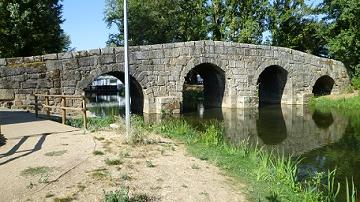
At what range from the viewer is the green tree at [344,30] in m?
22.2

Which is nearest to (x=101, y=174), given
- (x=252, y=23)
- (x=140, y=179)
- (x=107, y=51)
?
(x=140, y=179)

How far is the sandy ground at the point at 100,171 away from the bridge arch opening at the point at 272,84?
1442cm

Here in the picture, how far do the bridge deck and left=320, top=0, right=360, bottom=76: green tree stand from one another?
1772 centimetres

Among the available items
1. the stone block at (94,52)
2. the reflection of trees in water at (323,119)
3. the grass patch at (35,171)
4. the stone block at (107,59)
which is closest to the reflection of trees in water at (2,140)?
the grass patch at (35,171)

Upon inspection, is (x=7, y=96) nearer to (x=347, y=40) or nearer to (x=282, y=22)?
(x=347, y=40)

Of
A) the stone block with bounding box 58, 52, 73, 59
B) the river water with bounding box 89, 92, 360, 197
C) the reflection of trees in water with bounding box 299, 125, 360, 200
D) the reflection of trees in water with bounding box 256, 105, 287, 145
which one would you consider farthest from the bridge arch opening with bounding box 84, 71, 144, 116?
the reflection of trees in water with bounding box 299, 125, 360, 200

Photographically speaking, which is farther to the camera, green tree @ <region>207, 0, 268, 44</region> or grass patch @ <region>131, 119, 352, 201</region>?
green tree @ <region>207, 0, 268, 44</region>

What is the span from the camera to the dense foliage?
76.6 feet

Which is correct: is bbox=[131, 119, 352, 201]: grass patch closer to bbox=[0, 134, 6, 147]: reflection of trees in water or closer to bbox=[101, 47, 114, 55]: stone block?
bbox=[0, 134, 6, 147]: reflection of trees in water

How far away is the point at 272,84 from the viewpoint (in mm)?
23250

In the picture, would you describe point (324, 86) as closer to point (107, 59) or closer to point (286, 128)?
point (286, 128)

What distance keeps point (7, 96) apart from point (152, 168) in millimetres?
9254

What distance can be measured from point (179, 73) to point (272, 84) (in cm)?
762

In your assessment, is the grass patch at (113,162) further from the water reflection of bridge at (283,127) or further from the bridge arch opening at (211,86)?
the bridge arch opening at (211,86)
